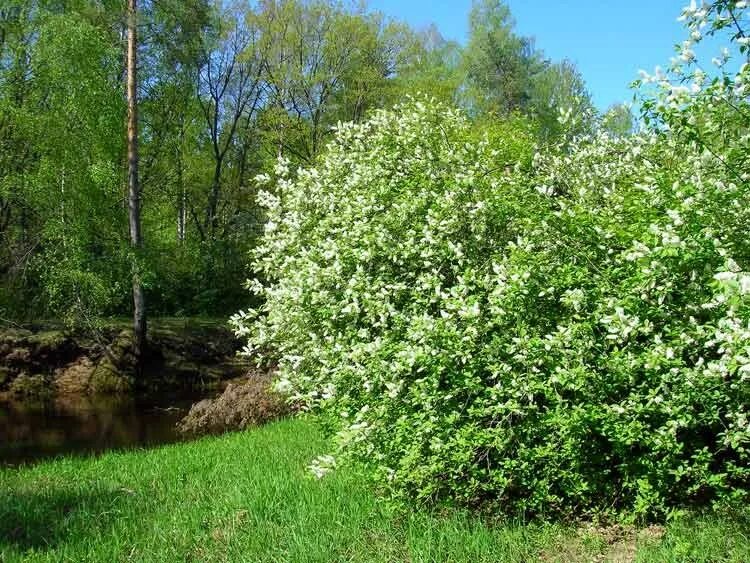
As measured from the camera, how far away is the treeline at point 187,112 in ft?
55.4

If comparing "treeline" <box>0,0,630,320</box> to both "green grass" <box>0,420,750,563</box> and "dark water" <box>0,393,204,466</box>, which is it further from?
"green grass" <box>0,420,750,563</box>

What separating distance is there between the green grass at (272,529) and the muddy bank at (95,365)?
35.4ft

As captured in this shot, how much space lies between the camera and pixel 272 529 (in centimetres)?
543

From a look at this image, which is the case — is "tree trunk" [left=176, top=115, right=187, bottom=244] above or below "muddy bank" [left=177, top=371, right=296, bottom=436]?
above

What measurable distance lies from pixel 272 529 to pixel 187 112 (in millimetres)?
26642

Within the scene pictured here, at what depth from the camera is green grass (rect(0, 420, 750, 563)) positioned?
4.62 metres

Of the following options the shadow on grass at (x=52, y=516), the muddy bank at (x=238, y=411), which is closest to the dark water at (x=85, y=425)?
the muddy bank at (x=238, y=411)

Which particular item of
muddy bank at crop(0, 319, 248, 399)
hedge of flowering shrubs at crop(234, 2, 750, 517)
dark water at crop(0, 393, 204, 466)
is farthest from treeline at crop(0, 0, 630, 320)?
dark water at crop(0, 393, 204, 466)

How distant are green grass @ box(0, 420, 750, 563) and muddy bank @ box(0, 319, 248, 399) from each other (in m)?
10.8

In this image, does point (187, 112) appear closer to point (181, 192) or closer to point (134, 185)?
point (181, 192)

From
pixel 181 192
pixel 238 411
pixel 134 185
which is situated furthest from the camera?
pixel 181 192

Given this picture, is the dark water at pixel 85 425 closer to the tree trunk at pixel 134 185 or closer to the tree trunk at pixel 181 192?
the tree trunk at pixel 134 185

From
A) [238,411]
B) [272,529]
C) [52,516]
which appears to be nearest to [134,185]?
[238,411]

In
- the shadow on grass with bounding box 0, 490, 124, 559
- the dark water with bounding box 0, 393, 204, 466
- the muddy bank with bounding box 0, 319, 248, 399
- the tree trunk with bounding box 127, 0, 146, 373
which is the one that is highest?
the tree trunk with bounding box 127, 0, 146, 373
